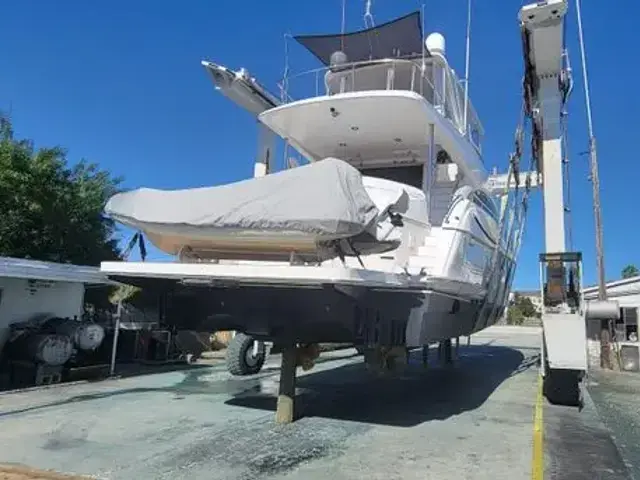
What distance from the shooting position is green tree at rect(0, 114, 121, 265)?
1345 centimetres

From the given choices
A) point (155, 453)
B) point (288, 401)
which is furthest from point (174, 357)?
point (155, 453)

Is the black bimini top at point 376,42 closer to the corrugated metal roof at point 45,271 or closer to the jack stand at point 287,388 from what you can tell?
the corrugated metal roof at point 45,271

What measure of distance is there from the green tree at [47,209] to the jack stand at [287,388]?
10.7 meters

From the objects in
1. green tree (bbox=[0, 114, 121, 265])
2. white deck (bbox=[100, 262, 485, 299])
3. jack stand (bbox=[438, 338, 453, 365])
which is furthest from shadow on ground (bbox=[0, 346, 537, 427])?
green tree (bbox=[0, 114, 121, 265])

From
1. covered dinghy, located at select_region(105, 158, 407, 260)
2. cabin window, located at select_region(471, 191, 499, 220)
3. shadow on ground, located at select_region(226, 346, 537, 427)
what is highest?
cabin window, located at select_region(471, 191, 499, 220)

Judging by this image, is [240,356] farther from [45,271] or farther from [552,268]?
[552,268]

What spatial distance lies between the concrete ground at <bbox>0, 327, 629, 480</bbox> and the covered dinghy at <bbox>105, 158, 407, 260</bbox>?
1782mm

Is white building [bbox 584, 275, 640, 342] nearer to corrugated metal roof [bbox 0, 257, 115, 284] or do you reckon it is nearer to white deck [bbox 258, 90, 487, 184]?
white deck [bbox 258, 90, 487, 184]

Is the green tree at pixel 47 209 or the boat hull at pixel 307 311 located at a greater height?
the green tree at pixel 47 209

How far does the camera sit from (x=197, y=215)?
5000mm

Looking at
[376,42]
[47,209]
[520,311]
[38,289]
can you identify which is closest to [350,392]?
[376,42]

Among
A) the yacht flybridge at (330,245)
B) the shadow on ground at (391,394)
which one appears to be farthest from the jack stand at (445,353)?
the yacht flybridge at (330,245)

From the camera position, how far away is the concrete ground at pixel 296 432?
417 centimetres

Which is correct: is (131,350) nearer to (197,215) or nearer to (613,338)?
(197,215)
